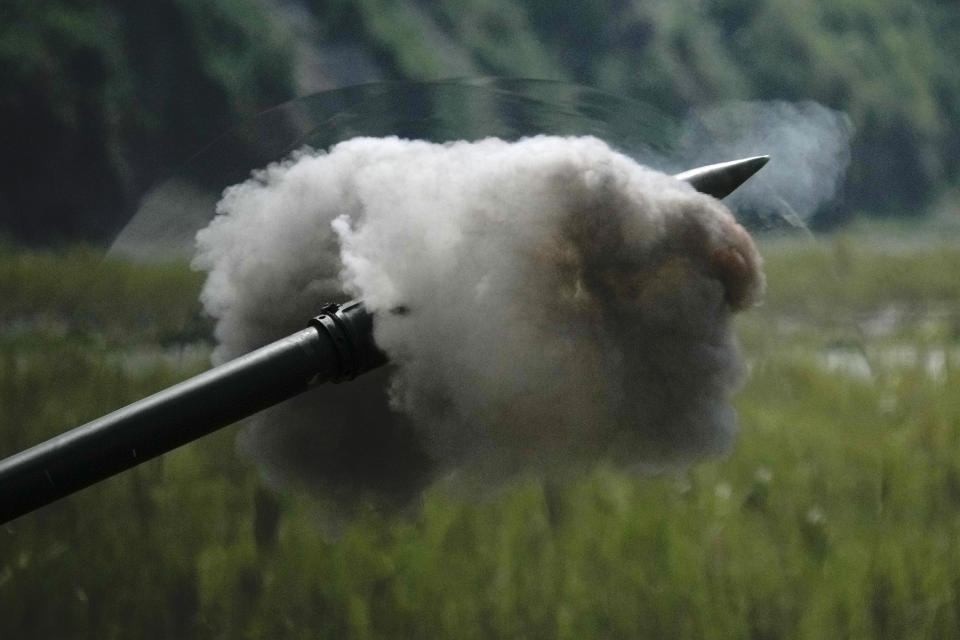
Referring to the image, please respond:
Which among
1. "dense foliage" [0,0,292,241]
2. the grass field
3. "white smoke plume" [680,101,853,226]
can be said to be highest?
"dense foliage" [0,0,292,241]

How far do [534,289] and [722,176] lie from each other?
33 cm

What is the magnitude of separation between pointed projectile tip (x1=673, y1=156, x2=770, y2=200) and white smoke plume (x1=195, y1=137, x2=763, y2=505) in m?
0.08

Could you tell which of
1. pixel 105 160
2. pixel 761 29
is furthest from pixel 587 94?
pixel 761 29

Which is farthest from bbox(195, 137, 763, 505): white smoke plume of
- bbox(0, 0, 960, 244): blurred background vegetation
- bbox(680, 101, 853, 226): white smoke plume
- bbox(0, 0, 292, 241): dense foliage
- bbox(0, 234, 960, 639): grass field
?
bbox(0, 0, 292, 241): dense foliage

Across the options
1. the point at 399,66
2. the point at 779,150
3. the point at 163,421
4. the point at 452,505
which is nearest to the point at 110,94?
the point at 399,66

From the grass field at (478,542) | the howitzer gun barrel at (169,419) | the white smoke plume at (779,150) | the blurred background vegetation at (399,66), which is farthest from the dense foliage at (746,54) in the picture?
the howitzer gun barrel at (169,419)

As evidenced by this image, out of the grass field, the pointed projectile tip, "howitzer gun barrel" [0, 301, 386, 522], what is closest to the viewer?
"howitzer gun barrel" [0, 301, 386, 522]

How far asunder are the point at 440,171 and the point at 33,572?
4.70 ft

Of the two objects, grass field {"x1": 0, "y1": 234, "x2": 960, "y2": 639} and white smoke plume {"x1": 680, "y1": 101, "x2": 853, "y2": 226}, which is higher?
white smoke plume {"x1": 680, "y1": 101, "x2": 853, "y2": 226}

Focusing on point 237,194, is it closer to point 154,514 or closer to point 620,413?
point 620,413

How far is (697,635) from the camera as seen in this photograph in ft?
7.95

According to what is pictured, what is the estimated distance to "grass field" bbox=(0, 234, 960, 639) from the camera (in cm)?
233

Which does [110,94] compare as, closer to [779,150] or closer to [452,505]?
[452,505]

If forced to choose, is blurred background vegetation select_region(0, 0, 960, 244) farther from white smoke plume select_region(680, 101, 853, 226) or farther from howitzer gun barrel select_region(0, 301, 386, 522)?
howitzer gun barrel select_region(0, 301, 386, 522)
